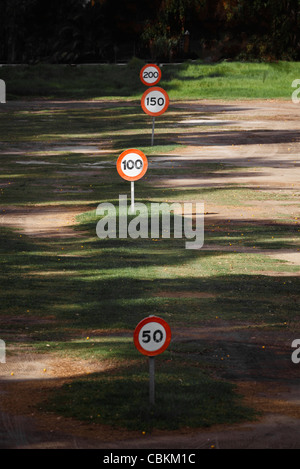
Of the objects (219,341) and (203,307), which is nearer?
(219,341)

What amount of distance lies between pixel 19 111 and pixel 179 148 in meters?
17.1

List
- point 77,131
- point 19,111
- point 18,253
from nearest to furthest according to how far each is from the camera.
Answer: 1. point 18,253
2. point 77,131
3. point 19,111

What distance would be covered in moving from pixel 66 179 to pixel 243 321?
579 inches

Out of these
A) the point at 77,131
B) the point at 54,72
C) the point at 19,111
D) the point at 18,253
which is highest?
the point at 54,72

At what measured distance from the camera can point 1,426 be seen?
866 centimetres

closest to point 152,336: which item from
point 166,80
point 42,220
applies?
point 42,220

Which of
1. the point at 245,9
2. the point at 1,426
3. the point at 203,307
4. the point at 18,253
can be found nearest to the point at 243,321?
the point at 203,307

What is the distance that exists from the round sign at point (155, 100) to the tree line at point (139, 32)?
37.8 metres

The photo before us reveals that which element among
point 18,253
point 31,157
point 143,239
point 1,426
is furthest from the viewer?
point 31,157

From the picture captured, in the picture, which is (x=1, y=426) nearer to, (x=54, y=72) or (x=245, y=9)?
(x=54, y=72)

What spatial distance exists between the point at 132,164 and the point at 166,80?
41070mm

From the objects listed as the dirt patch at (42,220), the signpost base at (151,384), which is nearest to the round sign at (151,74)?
the dirt patch at (42,220)
